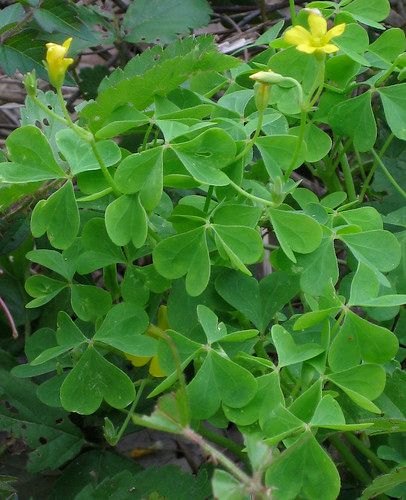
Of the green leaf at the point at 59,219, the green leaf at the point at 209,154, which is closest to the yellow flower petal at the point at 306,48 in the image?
the green leaf at the point at 209,154

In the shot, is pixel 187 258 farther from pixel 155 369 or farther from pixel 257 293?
pixel 155 369

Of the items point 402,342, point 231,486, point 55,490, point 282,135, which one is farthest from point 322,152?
point 55,490

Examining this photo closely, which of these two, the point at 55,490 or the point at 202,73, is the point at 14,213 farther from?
the point at 55,490

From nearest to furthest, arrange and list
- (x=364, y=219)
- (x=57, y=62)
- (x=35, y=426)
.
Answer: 1. (x=57, y=62)
2. (x=364, y=219)
3. (x=35, y=426)

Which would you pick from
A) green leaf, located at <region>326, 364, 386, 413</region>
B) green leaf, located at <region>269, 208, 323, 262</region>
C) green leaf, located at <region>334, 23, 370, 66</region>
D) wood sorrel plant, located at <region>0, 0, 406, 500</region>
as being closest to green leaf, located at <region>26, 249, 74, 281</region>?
wood sorrel plant, located at <region>0, 0, 406, 500</region>

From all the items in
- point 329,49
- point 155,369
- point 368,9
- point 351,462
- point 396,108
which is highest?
point 329,49

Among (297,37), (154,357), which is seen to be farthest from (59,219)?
(297,37)
